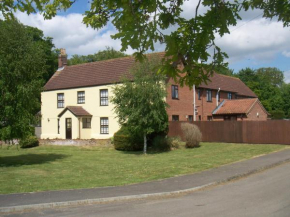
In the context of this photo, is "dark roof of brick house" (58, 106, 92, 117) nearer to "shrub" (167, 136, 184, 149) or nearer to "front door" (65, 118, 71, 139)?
"front door" (65, 118, 71, 139)

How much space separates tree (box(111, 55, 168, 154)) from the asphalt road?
14.2m

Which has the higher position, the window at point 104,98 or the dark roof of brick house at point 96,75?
the dark roof of brick house at point 96,75

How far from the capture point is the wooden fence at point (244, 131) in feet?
92.6

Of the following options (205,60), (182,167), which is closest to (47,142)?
(182,167)

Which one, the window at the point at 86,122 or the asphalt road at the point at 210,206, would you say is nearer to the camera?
the asphalt road at the point at 210,206

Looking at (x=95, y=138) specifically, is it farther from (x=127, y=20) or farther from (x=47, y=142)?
(x=127, y=20)

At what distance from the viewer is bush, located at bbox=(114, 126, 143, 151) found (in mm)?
28625

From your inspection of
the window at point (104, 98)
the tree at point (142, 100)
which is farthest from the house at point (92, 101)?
the tree at point (142, 100)

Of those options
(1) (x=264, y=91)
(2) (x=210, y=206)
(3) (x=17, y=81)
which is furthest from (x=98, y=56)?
(2) (x=210, y=206)

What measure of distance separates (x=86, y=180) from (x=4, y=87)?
9439 mm

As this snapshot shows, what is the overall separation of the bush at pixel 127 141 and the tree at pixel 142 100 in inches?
81.2

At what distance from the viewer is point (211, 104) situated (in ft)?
130

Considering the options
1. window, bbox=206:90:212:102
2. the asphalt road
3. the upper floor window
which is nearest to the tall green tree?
window, bbox=206:90:212:102

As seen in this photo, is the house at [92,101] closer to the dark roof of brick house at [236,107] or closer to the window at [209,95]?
the window at [209,95]
